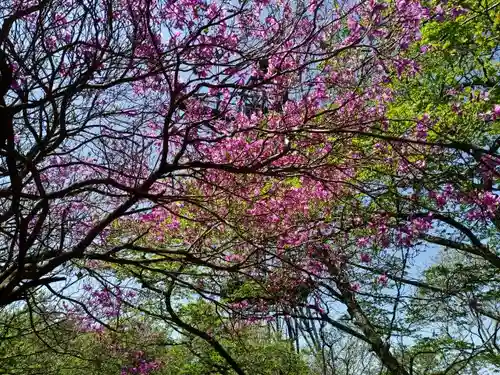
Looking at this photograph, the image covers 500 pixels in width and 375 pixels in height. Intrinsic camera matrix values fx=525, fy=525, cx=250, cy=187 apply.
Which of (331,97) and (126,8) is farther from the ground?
(331,97)

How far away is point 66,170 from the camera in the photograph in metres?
5.38

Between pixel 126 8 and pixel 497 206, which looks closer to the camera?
pixel 126 8

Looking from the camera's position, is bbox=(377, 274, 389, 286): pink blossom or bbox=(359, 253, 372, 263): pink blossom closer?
bbox=(359, 253, 372, 263): pink blossom

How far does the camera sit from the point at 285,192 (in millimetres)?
5879

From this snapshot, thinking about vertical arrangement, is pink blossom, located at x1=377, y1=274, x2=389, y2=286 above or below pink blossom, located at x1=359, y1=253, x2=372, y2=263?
below

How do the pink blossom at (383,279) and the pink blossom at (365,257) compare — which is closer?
the pink blossom at (365,257)

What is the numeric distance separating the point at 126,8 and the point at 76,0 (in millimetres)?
405

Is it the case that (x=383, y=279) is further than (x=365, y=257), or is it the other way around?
(x=383, y=279)

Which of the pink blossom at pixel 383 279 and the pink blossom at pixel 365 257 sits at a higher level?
the pink blossom at pixel 365 257

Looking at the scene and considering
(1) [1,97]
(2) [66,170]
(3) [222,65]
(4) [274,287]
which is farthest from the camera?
(2) [66,170]

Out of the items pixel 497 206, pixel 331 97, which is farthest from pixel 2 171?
pixel 497 206

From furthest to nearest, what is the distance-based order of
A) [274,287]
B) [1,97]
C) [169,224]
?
1. [169,224]
2. [274,287]
3. [1,97]

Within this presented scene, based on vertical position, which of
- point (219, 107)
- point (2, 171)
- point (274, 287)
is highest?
point (219, 107)

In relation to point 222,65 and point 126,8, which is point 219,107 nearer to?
point 222,65
